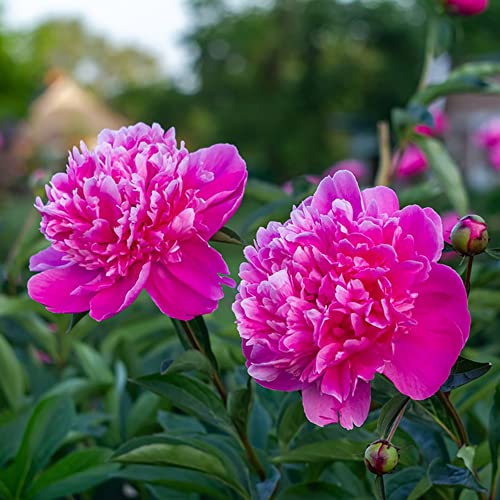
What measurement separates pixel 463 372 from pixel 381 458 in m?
0.10

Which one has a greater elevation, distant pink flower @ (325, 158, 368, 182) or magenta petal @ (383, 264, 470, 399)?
magenta petal @ (383, 264, 470, 399)

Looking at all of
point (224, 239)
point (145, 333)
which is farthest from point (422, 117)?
point (224, 239)

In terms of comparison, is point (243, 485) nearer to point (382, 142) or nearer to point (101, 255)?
point (101, 255)

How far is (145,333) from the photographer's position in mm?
1418

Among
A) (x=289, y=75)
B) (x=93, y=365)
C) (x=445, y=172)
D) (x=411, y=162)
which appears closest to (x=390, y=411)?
(x=93, y=365)

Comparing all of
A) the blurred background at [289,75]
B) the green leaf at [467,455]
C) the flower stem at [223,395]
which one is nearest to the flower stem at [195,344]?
the flower stem at [223,395]

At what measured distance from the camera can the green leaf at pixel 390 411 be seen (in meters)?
0.58

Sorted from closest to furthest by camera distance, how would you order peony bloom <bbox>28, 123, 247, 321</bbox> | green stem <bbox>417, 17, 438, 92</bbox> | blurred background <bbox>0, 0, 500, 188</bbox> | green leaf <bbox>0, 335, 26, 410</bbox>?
peony bloom <bbox>28, 123, 247, 321</bbox> → green leaf <bbox>0, 335, 26, 410</bbox> → green stem <bbox>417, 17, 438, 92</bbox> → blurred background <bbox>0, 0, 500, 188</bbox>

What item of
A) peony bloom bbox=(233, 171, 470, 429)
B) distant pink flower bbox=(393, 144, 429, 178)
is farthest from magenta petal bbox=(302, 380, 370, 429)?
distant pink flower bbox=(393, 144, 429, 178)

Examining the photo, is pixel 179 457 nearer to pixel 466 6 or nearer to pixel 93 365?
pixel 93 365

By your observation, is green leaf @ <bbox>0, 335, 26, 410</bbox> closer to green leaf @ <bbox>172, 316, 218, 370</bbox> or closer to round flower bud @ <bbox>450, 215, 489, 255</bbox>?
green leaf @ <bbox>172, 316, 218, 370</bbox>

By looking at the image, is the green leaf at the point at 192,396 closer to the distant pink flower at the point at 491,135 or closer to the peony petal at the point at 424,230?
the peony petal at the point at 424,230

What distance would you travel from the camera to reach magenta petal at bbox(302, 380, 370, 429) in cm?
57

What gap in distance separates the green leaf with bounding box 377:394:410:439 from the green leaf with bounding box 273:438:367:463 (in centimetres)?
13
